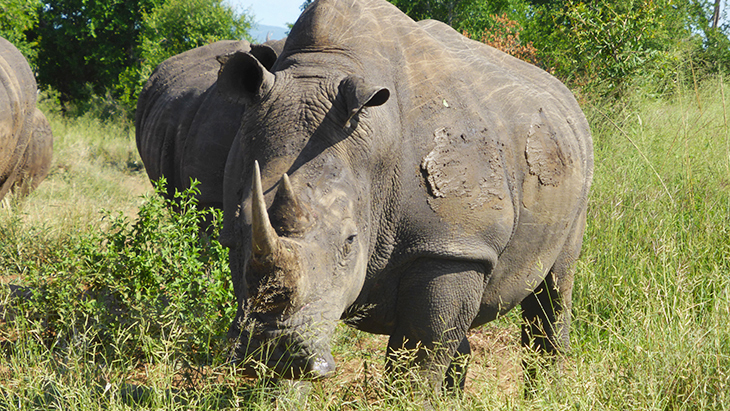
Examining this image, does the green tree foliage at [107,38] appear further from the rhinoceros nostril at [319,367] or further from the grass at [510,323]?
the rhinoceros nostril at [319,367]

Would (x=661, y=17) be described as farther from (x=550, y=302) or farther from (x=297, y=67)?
(x=297, y=67)

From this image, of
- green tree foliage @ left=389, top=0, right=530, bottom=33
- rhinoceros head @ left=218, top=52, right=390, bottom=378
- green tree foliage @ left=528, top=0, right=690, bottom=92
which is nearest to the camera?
rhinoceros head @ left=218, top=52, right=390, bottom=378

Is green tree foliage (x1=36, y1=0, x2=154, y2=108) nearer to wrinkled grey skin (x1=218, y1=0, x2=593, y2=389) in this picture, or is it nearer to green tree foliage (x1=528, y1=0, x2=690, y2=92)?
green tree foliage (x1=528, y1=0, x2=690, y2=92)

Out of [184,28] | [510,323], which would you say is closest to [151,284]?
[510,323]

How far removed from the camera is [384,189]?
267cm

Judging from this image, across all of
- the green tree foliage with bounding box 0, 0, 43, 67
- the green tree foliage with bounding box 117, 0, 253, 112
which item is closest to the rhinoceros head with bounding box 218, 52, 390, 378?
the green tree foliage with bounding box 0, 0, 43, 67

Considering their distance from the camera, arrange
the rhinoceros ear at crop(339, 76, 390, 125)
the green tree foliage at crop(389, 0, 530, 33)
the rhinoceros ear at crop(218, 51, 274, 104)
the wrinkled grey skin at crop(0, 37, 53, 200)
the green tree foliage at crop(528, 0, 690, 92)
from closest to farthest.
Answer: the rhinoceros ear at crop(339, 76, 390, 125) → the rhinoceros ear at crop(218, 51, 274, 104) → the wrinkled grey skin at crop(0, 37, 53, 200) → the green tree foliage at crop(528, 0, 690, 92) → the green tree foliage at crop(389, 0, 530, 33)

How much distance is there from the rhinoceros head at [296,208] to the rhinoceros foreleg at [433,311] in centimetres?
29

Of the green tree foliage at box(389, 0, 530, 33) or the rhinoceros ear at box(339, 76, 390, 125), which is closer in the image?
the rhinoceros ear at box(339, 76, 390, 125)

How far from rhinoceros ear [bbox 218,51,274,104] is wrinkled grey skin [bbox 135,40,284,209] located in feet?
0.24

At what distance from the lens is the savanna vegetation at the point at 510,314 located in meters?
2.86

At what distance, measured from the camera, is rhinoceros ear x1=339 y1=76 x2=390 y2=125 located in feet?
7.72

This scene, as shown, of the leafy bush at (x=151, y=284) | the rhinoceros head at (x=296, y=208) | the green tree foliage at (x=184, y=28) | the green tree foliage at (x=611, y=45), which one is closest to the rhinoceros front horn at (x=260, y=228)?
the rhinoceros head at (x=296, y=208)

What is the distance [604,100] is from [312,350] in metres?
6.62
